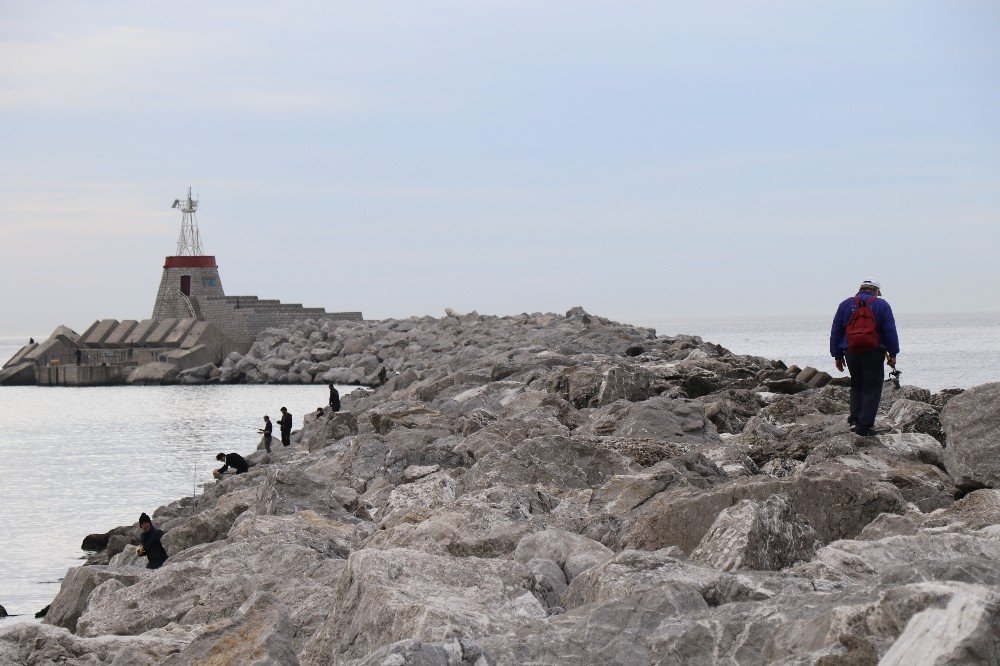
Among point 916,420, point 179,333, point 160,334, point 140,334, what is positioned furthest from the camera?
point 140,334

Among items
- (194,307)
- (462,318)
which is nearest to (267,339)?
(194,307)

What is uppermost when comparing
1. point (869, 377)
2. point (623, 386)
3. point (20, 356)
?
point (20, 356)

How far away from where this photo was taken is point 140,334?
51344mm

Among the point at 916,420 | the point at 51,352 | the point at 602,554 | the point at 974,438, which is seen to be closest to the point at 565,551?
the point at 602,554

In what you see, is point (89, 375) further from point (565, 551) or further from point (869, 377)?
point (565, 551)

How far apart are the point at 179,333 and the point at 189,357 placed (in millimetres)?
2682

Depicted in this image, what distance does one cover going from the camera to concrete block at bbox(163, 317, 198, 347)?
4947cm

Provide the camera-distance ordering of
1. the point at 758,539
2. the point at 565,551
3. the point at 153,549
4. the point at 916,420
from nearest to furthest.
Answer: the point at 758,539
the point at 565,551
the point at 916,420
the point at 153,549

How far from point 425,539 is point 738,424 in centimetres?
487

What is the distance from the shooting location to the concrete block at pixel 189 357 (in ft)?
155

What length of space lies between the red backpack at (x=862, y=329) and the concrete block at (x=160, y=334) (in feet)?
150

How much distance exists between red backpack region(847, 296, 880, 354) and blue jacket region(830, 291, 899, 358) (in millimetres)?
24

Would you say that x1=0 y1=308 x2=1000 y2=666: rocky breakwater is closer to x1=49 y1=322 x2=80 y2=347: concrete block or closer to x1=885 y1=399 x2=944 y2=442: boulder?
x1=885 y1=399 x2=944 y2=442: boulder

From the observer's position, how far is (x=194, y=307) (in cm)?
5316
